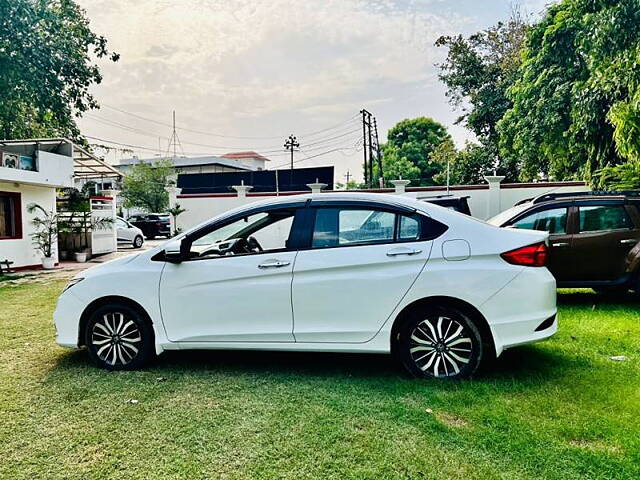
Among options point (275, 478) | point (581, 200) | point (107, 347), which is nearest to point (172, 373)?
point (107, 347)

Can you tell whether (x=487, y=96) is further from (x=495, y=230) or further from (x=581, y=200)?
(x=495, y=230)

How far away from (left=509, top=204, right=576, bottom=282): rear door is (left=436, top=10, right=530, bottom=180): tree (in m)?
14.8

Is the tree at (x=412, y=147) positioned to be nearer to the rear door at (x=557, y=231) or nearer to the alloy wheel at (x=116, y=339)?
the rear door at (x=557, y=231)

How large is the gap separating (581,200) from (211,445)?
585 cm

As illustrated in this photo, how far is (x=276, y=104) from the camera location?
17734 millimetres

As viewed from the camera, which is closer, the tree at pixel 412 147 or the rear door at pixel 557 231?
the rear door at pixel 557 231

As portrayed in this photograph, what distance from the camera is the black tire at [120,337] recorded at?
3953 millimetres

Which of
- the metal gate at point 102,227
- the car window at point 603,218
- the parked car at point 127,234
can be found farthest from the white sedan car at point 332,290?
the parked car at point 127,234

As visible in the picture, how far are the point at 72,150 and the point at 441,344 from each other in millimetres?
13369

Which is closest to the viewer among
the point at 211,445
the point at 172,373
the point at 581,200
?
the point at 211,445

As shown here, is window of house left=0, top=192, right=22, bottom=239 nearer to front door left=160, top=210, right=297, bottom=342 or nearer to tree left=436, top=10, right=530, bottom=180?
front door left=160, top=210, right=297, bottom=342

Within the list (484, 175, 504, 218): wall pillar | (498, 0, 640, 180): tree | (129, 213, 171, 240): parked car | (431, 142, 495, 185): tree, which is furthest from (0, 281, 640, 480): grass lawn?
(129, 213, 171, 240): parked car

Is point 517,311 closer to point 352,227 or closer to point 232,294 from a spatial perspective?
point 352,227

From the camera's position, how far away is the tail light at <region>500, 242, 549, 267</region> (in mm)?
3484
